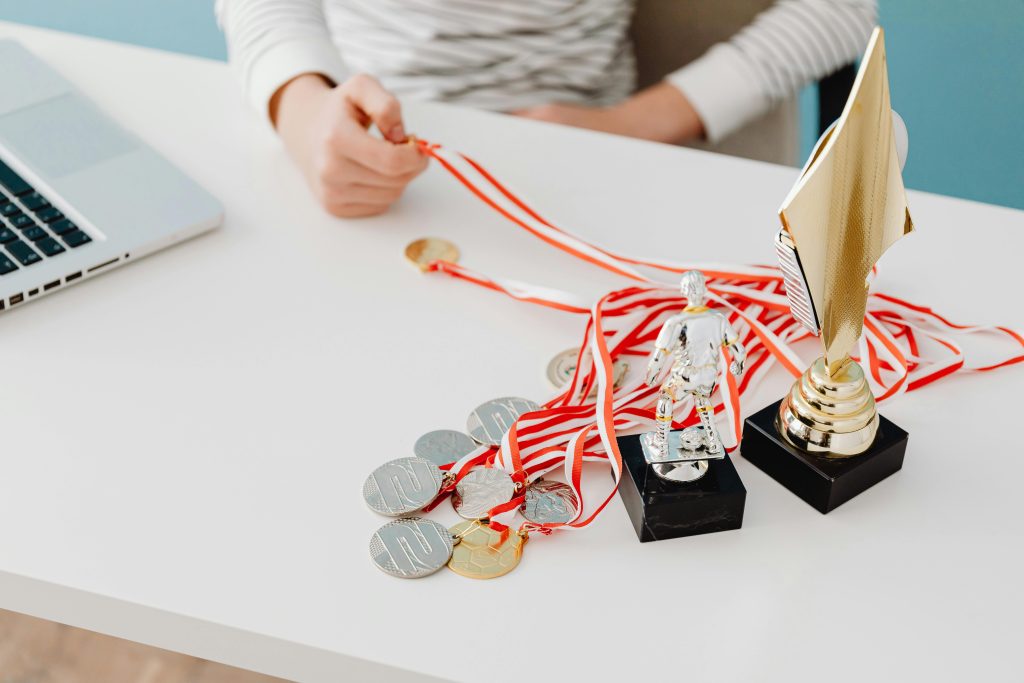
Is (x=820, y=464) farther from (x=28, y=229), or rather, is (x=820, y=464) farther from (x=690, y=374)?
(x=28, y=229)

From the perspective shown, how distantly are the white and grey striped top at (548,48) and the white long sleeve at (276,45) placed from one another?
0.01m

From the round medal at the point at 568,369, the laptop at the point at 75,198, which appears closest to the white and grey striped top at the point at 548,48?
the laptop at the point at 75,198

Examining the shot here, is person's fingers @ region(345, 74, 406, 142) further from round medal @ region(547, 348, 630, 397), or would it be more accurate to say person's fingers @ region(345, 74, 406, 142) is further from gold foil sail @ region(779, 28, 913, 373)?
gold foil sail @ region(779, 28, 913, 373)

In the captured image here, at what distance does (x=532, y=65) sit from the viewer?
3.76ft

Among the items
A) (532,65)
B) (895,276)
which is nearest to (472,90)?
(532,65)

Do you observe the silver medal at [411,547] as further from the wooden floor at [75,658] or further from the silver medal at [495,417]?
the wooden floor at [75,658]

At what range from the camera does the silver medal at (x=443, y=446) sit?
62 centimetres

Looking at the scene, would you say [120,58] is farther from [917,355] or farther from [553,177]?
[917,355]

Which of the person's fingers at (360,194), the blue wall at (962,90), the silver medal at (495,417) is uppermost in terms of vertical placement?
the person's fingers at (360,194)

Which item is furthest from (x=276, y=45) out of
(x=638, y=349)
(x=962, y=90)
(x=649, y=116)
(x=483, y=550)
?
(x=962, y=90)

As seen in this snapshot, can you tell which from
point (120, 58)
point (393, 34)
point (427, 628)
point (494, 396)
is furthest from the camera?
point (393, 34)

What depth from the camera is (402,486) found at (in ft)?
1.95

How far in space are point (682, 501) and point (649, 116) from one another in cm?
65

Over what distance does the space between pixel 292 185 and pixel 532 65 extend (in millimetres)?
384
